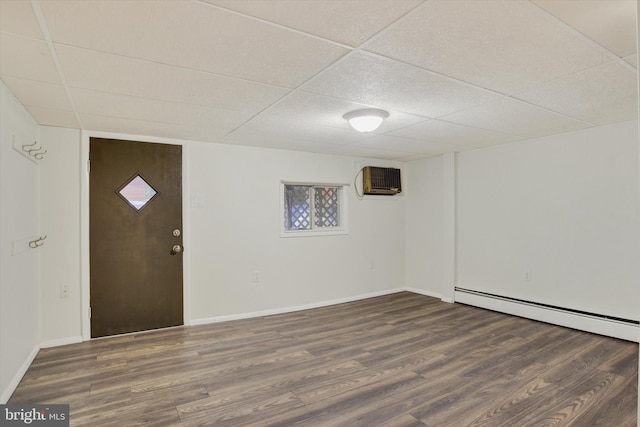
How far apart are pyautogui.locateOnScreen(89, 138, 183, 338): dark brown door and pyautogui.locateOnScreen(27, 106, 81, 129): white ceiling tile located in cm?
34

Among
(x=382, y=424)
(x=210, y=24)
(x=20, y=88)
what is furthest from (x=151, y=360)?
(x=210, y=24)

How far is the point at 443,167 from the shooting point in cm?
512

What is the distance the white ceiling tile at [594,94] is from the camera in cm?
219

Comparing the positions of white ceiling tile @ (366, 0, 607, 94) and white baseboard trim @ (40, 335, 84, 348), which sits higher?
white ceiling tile @ (366, 0, 607, 94)

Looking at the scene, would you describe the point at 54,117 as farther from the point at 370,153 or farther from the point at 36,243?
the point at 370,153

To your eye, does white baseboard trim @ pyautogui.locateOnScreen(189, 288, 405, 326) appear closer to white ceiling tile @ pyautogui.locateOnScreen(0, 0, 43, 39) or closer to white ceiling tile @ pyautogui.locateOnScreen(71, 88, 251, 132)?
white ceiling tile @ pyautogui.locateOnScreen(71, 88, 251, 132)

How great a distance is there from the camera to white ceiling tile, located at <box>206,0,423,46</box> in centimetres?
141

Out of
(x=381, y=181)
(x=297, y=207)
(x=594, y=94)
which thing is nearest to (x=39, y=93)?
(x=297, y=207)

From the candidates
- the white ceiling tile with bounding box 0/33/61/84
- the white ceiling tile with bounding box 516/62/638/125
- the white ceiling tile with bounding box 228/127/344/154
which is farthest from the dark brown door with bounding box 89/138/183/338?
the white ceiling tile with bounding box 516/62/638/125

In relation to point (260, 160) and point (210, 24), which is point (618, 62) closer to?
point (210, 24)

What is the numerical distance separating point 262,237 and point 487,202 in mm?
3103

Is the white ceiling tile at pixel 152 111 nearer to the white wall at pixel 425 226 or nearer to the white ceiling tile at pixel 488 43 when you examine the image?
the white ceiling tile at pixel 488 43

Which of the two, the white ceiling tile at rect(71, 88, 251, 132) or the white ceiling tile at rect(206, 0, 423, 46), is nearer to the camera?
the white ceiling tile at rect(206, 0, 423, 46)

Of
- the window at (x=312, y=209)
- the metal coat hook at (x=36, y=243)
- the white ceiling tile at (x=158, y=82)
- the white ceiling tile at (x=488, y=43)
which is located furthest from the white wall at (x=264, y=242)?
the white ceiling tile at (x=488, y=43)
